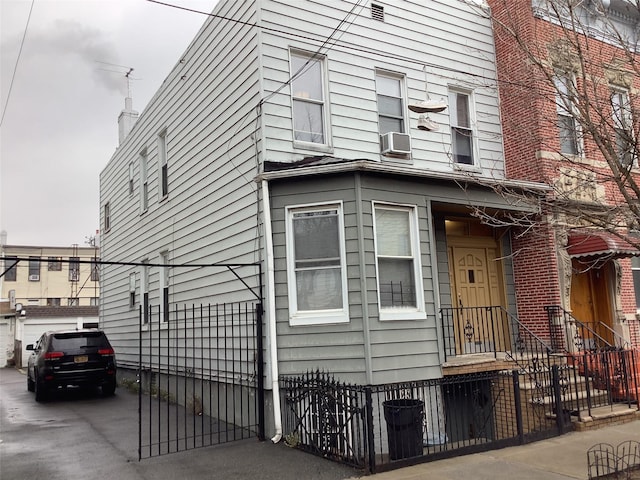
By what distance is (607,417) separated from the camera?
8.97 m

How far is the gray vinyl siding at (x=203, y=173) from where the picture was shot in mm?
9836

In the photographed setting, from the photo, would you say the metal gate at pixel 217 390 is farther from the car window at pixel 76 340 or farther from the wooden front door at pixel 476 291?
the wooden front door at pixel 476 291

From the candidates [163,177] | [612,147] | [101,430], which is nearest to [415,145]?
[612,147]

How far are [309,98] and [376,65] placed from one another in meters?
1.75

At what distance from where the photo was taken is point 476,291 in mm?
11367

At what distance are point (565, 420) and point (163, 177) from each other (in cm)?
1059

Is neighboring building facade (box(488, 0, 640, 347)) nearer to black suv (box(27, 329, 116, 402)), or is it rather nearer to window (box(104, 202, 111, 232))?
black suv (box(27, 329, 116, 402))

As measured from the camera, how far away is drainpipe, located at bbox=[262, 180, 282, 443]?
842 cm

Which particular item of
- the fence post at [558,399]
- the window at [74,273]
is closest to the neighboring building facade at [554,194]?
the fence post at [558,399]

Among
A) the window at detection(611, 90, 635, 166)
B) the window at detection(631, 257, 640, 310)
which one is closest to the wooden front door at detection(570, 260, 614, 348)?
the window at detection(631, 257, 640, 310)

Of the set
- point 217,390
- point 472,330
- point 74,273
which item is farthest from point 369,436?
point 74,273

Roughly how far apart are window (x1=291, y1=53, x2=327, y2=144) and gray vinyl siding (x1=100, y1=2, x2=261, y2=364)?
794 mm

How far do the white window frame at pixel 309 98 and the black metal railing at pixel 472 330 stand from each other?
3.75 m

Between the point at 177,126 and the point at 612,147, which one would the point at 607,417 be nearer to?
the point at 612,147
